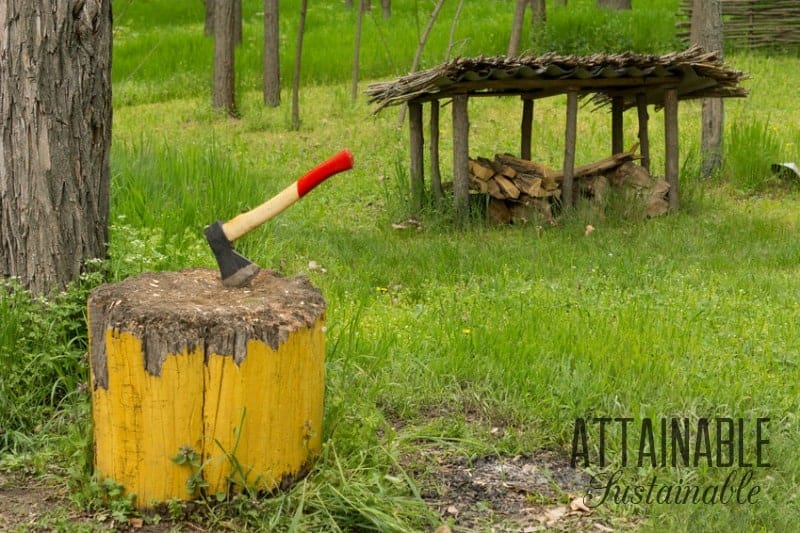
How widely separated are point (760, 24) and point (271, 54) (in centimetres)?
998

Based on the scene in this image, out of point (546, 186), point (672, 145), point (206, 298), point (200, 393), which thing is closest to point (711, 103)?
point (672, 145)

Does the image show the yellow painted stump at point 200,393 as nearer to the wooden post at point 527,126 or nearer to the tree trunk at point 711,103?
the wooden post at point 527,126

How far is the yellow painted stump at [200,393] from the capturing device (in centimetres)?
377

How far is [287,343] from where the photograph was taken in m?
3.83

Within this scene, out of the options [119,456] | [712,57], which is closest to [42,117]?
[119,456]

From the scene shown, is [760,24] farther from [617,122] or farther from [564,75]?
[564,75]

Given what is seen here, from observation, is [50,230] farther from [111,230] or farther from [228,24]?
[228,24]

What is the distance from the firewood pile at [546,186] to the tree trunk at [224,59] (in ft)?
22.4

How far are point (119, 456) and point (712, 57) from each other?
302 inches

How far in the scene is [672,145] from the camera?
10.6m

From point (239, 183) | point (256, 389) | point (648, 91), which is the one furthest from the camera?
point (648, 91)

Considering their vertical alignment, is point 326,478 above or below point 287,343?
below

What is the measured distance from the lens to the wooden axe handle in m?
3.91

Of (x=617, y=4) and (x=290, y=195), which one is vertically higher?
(x=617, y=4)
